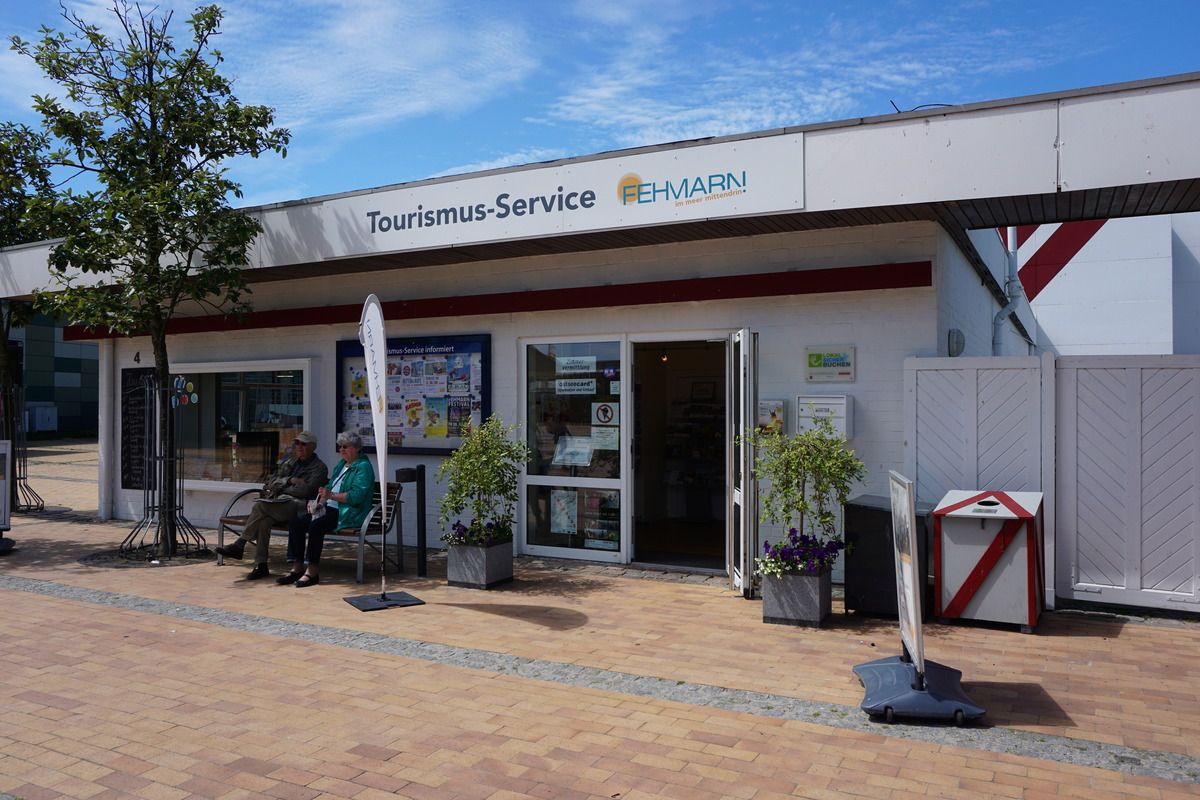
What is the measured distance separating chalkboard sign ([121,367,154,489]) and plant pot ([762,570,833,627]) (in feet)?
30.1

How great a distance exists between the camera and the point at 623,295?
8453 mm

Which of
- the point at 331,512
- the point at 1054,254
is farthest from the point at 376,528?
the point at 1054,254

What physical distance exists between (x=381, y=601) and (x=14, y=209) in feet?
27.6

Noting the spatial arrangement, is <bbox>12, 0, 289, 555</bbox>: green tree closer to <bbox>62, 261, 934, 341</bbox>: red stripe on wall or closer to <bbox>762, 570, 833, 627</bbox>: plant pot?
<bbox>62, 261, 934, 341</bbox>: red stripe on wall

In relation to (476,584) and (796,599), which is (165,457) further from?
(796,599)

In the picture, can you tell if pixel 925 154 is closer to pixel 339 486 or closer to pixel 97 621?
pixel 339 486

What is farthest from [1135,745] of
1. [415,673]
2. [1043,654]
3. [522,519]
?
[522,519]

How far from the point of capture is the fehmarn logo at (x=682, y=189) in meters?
7.03

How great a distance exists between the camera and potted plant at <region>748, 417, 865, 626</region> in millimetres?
6344

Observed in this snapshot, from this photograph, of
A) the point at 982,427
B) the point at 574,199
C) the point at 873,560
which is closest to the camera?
the point at 873,560

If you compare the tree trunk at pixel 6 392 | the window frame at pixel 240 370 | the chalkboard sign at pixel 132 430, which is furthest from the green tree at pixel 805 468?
the tree trunk at pixel 6 392

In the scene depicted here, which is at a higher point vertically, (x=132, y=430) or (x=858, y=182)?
(x=858, y=182)

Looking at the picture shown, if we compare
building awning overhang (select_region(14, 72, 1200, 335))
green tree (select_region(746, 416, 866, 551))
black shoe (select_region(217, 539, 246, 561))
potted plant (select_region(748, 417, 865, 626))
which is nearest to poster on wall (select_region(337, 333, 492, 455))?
building awning overhang (select_region(14, 72, 1200, 335))

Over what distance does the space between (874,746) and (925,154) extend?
4201 mm
